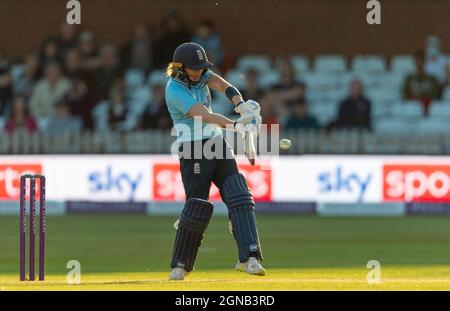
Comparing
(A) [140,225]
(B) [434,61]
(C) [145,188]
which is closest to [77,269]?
(A) [140,225]

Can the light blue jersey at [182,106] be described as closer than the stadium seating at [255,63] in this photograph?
Yes

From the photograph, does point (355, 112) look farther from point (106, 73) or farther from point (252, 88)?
point (106, 73)

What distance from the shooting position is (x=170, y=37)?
2186cm

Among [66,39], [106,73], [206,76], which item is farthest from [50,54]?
[206,76]

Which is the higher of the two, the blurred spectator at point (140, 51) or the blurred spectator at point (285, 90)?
the blurred spectator at point (140, 51)

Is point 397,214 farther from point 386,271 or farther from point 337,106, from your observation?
point 386,271

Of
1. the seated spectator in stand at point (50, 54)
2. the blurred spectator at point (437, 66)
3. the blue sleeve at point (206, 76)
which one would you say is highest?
the seated spectator in stand at point (50, 54)

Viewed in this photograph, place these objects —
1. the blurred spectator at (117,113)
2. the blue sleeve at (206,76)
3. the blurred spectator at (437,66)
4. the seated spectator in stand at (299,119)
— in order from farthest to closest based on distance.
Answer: the blurred spectator at (437,66)
the blurred spectator at (117,113)
the seated spectator in stand at (299,119)
the blue sleeve at (206,76)

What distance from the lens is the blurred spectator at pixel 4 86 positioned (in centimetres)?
2216

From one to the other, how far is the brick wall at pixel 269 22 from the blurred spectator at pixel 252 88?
259 cm

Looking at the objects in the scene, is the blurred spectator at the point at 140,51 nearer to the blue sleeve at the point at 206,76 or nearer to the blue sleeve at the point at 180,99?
the blue sleeve at the point at 206,76

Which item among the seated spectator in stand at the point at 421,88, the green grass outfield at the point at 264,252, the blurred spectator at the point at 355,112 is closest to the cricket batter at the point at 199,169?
the green grass outfield at the point at 264,252

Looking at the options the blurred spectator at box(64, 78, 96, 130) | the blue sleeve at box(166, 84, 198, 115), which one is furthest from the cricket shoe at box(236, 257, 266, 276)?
the blurred spectator at box(64, 78, 96, 130)

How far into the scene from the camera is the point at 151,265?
12.1 meters
